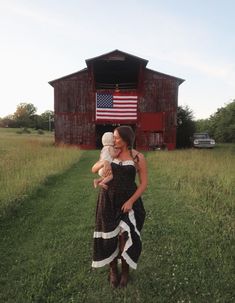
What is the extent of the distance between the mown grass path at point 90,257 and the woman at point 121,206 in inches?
17.5

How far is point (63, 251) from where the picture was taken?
591 cm

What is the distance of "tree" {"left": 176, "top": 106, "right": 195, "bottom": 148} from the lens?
36.3m

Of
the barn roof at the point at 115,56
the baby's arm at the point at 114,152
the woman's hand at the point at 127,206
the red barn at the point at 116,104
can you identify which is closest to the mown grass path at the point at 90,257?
the woman's hand at the point at 127,206

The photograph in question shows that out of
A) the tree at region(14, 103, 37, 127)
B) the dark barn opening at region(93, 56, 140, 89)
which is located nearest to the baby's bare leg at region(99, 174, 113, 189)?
the dark barn opening at region(93, 56, 140, 89)

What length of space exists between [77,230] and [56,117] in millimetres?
24207

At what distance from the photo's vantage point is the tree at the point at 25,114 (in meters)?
93.3

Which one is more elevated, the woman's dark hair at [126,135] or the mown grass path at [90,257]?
the woman's dark hair at [126,135]

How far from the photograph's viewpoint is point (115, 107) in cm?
2922

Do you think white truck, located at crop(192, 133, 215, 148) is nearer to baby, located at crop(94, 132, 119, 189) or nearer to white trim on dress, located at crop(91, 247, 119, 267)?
white trim on dress, located at crop(91, 247, 119, 267)

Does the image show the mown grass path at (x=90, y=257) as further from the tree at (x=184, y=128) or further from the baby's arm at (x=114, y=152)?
the tree at (x=184, y=128)

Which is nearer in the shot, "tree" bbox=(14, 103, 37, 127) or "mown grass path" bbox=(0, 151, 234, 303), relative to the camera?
"mown grass path" bbox=(0, 151, 234, 303)

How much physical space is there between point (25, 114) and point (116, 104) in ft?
300

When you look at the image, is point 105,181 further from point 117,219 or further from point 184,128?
point 184,128

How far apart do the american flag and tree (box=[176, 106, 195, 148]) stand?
8.30m
